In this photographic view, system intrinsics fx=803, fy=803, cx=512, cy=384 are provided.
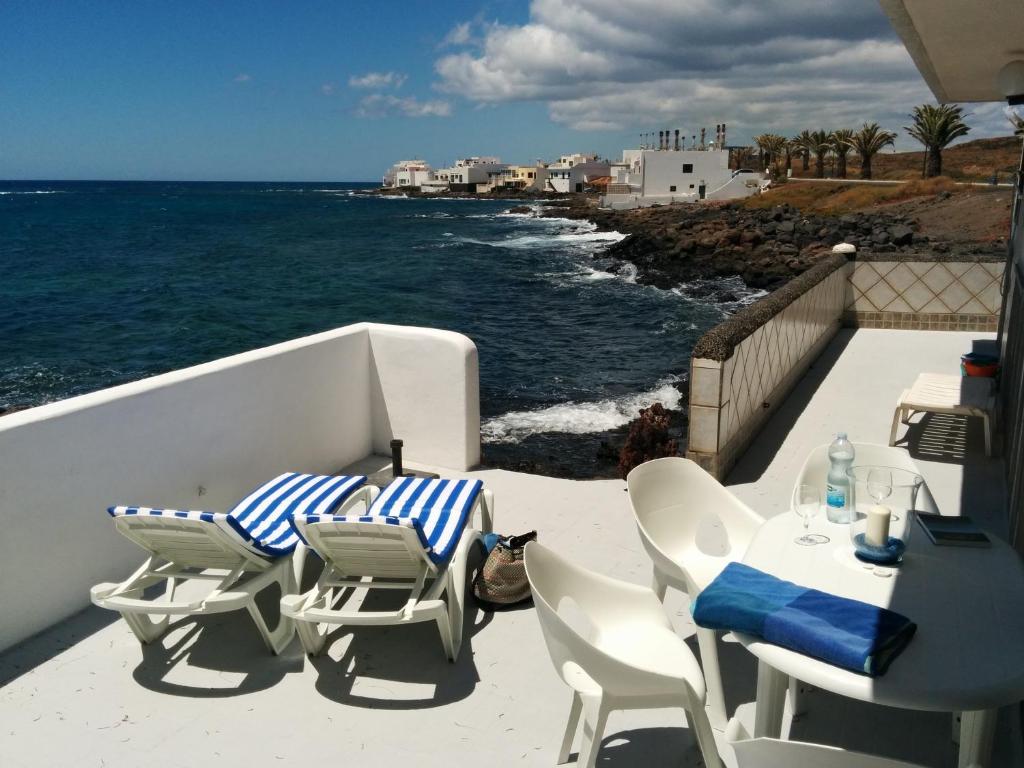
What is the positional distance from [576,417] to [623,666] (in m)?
11.5

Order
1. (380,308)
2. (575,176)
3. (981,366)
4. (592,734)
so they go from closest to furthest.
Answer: (592,734), (981,366), (380,308), (575,176)

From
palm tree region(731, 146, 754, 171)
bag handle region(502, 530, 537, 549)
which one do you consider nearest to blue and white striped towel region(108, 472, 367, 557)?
bag handle region(502, 530, 537, 549)

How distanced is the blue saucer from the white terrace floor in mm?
724

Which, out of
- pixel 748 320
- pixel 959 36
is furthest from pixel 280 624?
pixel 959 36

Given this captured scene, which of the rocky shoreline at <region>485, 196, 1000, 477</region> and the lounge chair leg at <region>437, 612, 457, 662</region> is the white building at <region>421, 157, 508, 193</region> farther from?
the lounge chair leg at <region>437, 612, 457, 662</region>

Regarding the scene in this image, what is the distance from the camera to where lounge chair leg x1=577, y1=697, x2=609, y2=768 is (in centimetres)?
247

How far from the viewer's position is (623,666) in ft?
7.95

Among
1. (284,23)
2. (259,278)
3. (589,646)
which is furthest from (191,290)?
(284,23)

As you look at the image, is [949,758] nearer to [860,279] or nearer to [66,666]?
[66,666]

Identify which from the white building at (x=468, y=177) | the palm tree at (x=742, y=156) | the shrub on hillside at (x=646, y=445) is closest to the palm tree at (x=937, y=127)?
the palm tree at (x=742, y=156)

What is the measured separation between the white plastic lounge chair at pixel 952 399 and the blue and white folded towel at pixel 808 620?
13.8 feet

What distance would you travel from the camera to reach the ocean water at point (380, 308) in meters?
16.5

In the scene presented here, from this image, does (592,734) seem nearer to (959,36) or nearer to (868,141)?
(959,36)

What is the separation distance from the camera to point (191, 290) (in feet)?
128
